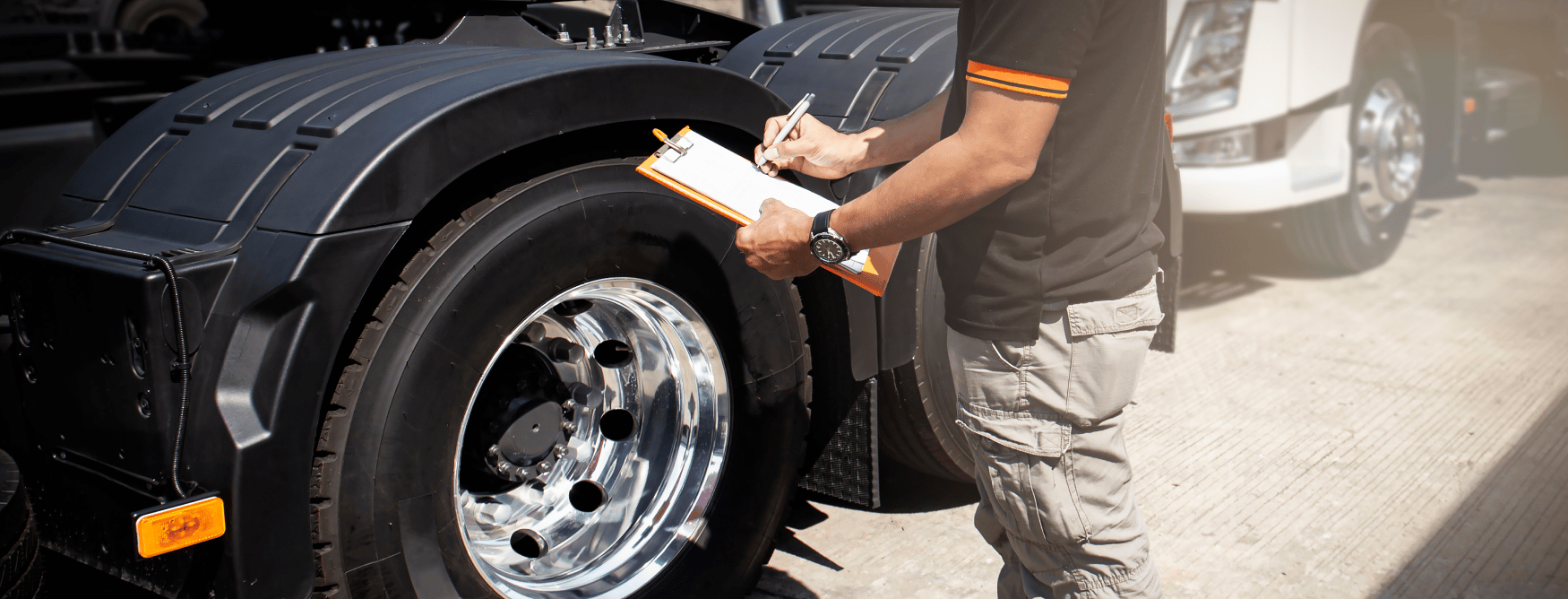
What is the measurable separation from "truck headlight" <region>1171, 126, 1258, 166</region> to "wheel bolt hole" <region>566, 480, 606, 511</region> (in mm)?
3517

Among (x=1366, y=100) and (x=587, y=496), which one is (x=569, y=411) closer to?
(x=587, y=496)

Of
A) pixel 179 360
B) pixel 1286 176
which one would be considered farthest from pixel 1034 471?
pixel 1286 176

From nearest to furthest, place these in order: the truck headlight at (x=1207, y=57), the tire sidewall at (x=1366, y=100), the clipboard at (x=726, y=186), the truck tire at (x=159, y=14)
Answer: the clipboard at (x=726, y=186) → the truck headlight at (x=1207, y=57) → the tire sidewall at (x=1366, y=100) → the truck tire at (x=159, y=14)

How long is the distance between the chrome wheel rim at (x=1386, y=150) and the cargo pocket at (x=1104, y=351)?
4.38 meters

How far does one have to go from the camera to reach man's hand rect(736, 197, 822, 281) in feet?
5.95

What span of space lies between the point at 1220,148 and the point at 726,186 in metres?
3.60

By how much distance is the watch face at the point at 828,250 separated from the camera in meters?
1.76

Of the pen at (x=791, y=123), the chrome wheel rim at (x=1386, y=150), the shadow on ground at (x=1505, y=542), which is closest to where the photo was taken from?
the pen at (x=791, y=123)

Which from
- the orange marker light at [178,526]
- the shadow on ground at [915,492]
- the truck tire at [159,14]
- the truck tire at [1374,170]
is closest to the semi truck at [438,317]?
the orange marker light at [178,526]

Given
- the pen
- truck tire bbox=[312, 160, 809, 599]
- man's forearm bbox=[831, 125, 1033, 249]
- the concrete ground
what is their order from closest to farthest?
1. man's forearm bbox=[831, 125, 1033, 249]
2. truck tire bbox=[312, 160, 809, 599]
3. the pen
4. the concrete ground

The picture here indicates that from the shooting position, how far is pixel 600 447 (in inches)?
92.4

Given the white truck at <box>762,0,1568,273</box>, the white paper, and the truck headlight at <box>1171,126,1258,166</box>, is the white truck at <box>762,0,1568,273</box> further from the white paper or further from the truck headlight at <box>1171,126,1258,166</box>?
the white paper

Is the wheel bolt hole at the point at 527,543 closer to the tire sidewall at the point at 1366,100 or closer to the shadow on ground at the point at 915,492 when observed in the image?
the shadow on ground at the point at 915,492

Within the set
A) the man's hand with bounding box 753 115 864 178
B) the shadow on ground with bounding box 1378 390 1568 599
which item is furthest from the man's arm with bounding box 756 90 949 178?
the shadow on ground with bounding box 1378 390 1568 599
